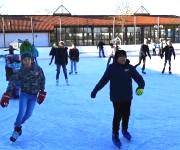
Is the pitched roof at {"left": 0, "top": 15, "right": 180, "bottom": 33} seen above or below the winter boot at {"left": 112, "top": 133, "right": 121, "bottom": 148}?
above

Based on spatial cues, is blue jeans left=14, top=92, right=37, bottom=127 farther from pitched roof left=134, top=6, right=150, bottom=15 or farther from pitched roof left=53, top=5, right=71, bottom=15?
pitched roof left=134, top=6, right=150, bottom=15

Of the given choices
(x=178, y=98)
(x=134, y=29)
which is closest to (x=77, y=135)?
(x=178, y=98)

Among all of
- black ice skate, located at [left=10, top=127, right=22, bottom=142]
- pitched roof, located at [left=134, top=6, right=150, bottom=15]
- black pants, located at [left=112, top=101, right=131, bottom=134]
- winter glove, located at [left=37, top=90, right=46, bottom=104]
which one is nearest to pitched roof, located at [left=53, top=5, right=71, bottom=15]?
pitched roof, located at [left=134, top=6, right=150, bottom=15]

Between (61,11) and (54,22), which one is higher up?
(61,11)

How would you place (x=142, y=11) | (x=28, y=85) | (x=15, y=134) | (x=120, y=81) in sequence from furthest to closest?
(x=142, y=11), (x=15, y=134), (x=28, y=85), (x=120, y=81)

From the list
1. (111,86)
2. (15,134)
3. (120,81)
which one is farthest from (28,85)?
(120,81)

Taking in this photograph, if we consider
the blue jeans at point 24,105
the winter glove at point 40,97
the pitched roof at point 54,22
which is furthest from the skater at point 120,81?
the pitched roof at point 54,22

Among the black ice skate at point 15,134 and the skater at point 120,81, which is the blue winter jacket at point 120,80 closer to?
the skater at point 120,81

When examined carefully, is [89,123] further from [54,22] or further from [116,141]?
[54,22]

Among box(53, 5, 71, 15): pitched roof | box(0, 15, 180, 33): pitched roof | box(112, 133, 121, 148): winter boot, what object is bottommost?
box(112, 133, 121, 148): winter boot

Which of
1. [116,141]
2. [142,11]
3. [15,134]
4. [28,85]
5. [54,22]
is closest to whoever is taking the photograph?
[116,141]

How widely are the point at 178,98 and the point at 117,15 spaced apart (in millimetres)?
39975

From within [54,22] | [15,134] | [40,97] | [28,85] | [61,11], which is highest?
[61,11]

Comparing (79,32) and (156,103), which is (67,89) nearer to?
(156,103)
